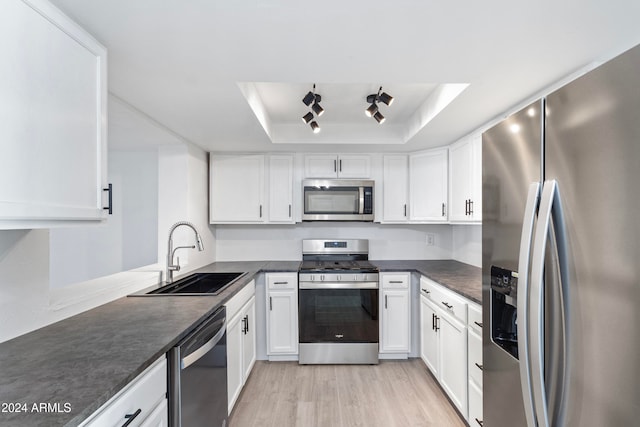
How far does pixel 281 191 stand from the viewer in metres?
3.32

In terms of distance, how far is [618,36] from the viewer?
126 cm

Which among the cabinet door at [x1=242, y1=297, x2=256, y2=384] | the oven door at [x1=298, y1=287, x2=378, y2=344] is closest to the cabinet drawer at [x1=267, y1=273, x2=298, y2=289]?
the oven door at [x1=298, y1=287, x2=378, y2=344]

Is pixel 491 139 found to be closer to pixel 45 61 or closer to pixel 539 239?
pixel 539 239

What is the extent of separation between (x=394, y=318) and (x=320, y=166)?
1.71 m

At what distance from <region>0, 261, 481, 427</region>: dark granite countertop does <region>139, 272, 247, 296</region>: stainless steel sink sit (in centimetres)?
33

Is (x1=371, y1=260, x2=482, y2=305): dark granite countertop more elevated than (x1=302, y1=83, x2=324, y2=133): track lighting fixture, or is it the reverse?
(x1=302, y1=83, x2=324, y2=133): track lighting fixture

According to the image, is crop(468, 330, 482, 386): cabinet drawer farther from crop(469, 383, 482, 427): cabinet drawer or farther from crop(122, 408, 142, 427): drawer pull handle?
crop(122, 408, 142, 427): drawer pull handle

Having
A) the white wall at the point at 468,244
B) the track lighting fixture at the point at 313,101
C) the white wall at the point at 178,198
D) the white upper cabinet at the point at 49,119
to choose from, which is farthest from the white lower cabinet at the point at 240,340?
the white wall at the point at 468,244

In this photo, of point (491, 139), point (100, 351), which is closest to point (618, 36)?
point (491, 139)

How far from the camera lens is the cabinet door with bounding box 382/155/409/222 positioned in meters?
3.37

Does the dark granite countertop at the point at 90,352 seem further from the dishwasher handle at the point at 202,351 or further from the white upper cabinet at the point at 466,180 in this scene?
the white upper cabinet at the point at 466,180

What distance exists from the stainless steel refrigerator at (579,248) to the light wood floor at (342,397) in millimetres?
1295

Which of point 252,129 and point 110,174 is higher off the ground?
point 252,129

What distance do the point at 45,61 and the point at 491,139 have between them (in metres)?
1.66
